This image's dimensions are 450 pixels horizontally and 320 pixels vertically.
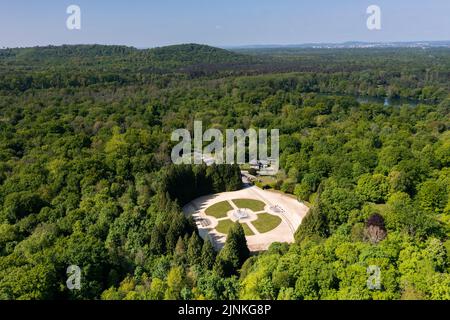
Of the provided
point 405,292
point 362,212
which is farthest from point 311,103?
point 405,292

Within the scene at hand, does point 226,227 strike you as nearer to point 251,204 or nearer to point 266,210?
point 266,210

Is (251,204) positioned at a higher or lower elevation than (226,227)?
higher

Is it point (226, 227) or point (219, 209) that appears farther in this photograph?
point (219, 209)
